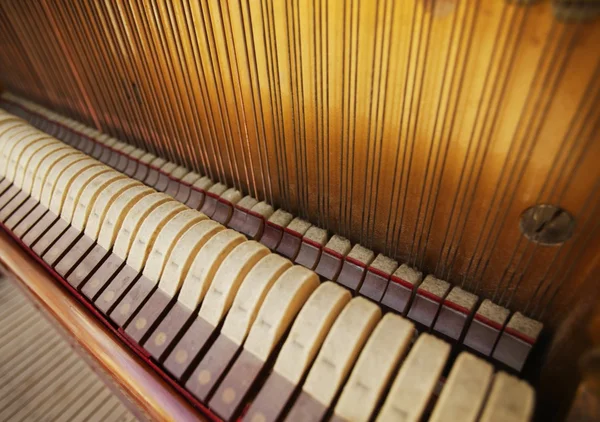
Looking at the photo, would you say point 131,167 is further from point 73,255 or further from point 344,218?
point 344,218

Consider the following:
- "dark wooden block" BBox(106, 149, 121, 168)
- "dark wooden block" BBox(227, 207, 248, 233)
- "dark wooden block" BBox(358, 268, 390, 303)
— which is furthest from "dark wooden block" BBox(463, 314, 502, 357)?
"dark wooden block" BBox(106, 149, 121, 168)

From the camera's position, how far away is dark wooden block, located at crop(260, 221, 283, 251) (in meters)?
1.71

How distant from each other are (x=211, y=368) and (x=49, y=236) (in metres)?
1.21

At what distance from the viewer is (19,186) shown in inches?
87.6

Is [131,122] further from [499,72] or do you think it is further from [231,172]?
[499,72]

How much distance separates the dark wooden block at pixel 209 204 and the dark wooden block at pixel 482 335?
126 cm

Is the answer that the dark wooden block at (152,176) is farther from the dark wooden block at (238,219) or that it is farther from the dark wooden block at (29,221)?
the dark wooden block at (238,219)

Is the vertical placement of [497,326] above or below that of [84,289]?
above

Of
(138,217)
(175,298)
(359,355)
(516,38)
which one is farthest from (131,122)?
(516,38)

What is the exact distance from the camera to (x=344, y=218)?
1584mm

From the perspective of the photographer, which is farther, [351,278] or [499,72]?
[351,278]

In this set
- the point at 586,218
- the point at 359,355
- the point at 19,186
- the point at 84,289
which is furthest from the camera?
the point at 19,186

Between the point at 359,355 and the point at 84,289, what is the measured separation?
1.23 metres

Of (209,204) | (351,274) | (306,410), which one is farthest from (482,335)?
(209,204)
